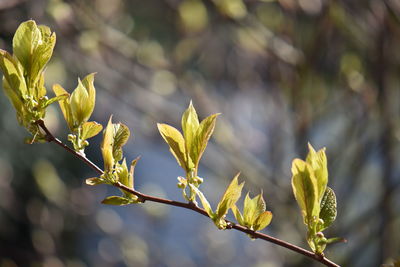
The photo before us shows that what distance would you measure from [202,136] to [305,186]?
124 mm

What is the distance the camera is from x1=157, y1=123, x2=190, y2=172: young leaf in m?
0.64

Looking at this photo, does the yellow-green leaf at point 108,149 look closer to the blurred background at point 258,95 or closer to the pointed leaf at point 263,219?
the pointed leaf at point 263,219

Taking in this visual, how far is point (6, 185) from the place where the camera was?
2.49 meters

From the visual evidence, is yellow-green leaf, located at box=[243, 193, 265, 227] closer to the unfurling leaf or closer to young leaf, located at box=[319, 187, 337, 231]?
young leaf, located at box=[319, 187, 337, 231]

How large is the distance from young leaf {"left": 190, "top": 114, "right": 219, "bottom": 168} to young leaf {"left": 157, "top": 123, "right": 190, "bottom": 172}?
11 mm

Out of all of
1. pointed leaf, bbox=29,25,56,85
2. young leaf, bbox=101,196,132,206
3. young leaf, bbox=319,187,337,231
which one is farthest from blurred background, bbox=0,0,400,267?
pointed leaf, bbox=29,25,56,85

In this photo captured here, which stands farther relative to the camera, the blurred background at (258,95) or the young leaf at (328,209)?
the blurred background at (258,95)

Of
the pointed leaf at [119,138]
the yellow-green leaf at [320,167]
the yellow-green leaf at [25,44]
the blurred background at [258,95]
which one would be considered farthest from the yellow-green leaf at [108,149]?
the blurred background at [258,95]

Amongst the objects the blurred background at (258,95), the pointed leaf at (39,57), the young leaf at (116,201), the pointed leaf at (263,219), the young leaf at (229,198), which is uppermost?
the pointed leaf at (39,57)

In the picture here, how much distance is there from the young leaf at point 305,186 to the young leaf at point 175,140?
0.12 m

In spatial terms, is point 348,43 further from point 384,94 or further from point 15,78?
point 15,78

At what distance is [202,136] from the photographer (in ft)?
2.09

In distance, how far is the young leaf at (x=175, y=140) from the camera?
0.64 meters

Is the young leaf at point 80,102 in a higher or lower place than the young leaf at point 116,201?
higher
